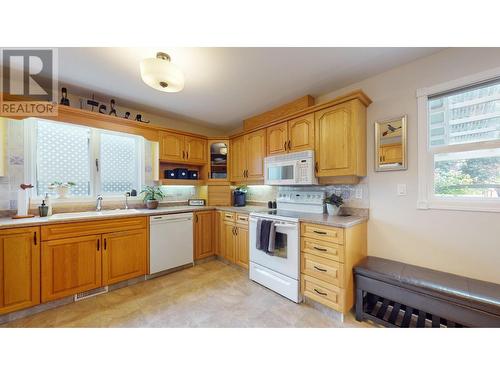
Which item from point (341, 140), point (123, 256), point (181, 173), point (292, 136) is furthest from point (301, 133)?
point (123, 256)

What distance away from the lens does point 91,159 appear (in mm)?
2668

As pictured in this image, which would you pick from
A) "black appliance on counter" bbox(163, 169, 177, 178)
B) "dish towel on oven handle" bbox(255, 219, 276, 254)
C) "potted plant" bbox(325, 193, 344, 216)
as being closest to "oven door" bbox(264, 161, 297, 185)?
"potted plant" bbox(325, 193, 344, 216)

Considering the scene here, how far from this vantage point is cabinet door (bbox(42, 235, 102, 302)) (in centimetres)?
187

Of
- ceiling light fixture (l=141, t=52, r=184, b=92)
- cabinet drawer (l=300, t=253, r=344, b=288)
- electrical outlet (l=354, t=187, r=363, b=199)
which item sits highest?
ceiling light fixture (l=141, t=52, r=184, b=92)

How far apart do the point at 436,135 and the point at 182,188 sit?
3.59 metres

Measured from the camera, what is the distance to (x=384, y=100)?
203 centimetres

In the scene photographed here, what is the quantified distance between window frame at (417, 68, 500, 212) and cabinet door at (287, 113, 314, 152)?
1029 millimetres

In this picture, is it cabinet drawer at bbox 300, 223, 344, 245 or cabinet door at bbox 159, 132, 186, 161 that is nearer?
cabinet drawer at bbox 300, 223, 344, 245

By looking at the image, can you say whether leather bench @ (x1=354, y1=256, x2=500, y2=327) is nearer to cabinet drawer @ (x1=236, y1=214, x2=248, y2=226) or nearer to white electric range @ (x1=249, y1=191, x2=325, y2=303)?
white electric range @ (x1=249, y1=191, x2=325, y2=303)

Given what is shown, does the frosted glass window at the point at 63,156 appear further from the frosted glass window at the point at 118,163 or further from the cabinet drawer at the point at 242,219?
the cabinet drawer at the point at 242,219

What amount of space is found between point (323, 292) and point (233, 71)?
2456 mm

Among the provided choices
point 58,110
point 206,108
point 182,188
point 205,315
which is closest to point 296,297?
point 205,315
